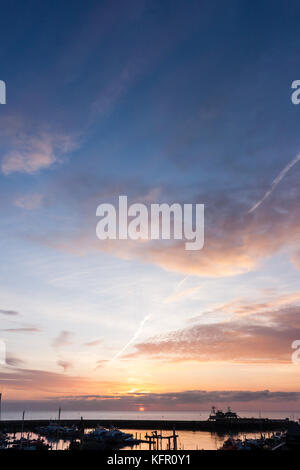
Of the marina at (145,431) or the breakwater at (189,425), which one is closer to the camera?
the marina at (145,431)

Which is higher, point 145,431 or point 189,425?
point 189,425

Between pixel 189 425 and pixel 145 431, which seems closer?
Answer: pixel 145 431

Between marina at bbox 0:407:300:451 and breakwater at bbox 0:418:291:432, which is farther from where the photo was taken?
breakwater at bbox 0:418:291:432

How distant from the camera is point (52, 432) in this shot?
113 metres
